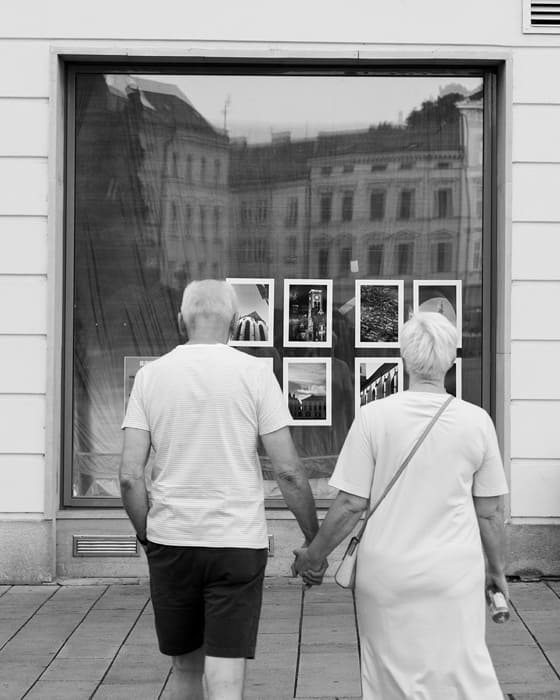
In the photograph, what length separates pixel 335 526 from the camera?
3.91 meters

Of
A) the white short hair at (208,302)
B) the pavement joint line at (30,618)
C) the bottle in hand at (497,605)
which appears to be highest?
the white short hair at (208,302)

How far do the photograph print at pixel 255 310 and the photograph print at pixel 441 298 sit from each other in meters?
1.05

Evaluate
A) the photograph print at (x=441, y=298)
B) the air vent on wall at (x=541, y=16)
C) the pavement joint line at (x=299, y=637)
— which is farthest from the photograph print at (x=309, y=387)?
the air vent on wall at (x=541, y=16)

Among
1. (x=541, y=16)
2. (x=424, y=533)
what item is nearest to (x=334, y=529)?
(x=424, y=533)

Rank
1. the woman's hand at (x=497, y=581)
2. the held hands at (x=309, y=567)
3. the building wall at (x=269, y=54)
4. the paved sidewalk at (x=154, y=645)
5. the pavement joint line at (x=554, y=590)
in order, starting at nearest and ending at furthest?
the woman's hand at (x=497, y=581) < the held hands at (x=309, y=567) < the paved sidewalk at (x=154, y=645) < the pavement joint line at (x=554, y=590) < the building wall at (x=269, y=54)

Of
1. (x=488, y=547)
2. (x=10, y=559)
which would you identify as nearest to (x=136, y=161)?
(x=10, y=559)

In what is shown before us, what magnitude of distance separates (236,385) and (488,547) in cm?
109

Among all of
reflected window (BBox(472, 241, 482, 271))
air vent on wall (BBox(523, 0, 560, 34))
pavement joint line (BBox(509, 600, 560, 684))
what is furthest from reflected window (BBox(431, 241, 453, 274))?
pavement joint line (BBox(509, 600, 560, 684))

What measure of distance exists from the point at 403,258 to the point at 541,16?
191 cm

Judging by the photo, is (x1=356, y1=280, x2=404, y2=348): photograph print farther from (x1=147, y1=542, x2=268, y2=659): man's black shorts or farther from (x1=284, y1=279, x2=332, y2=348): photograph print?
(x1=147, y1=542, x2=268, y2=659): man's black shorts

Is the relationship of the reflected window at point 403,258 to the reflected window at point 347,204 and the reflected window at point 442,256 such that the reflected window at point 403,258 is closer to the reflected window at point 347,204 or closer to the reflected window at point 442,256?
the reflected window at point 442,256

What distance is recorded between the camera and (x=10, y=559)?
7.42 meters

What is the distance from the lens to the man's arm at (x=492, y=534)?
3.87 m

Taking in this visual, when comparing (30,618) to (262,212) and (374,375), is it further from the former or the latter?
(262,212)
